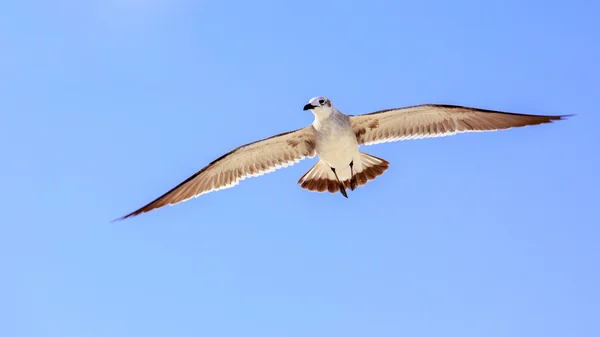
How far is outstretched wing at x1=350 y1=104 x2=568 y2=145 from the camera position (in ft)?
45.4

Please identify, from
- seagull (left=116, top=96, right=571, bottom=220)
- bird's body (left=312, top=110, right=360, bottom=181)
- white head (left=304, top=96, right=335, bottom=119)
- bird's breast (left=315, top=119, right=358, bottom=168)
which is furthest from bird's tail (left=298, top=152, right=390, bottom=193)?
white head (left=304, top=96, right=335, bottom=119)

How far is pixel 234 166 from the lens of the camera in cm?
1506

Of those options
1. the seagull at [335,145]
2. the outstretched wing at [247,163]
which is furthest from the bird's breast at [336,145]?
the outstretched wing at [247,163]

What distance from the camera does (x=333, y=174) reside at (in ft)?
49.2

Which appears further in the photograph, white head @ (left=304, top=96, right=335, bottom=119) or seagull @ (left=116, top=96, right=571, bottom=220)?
seagull @ (left=116, top=96, right=571, bottom=220)

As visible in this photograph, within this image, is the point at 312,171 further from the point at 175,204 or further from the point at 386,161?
the point at 175,204

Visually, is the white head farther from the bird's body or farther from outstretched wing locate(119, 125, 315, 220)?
outstretched wing locate(119, 125, 315, 220)

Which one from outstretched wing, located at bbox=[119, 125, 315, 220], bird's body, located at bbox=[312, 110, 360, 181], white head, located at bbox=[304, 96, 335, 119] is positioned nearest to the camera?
white head, located at bbox=[304, 96, 335, 119]

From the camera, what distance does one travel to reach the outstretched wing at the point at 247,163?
1452 cm

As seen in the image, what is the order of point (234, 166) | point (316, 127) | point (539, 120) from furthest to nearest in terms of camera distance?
point (234, 166)
point (316, 127)
point (539, 120)

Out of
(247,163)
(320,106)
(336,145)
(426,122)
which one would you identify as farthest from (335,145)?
(247,163)

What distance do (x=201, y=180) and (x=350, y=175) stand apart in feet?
11.1

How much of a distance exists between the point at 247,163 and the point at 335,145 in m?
2.30

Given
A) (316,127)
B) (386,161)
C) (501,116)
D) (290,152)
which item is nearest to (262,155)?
(290,152)
